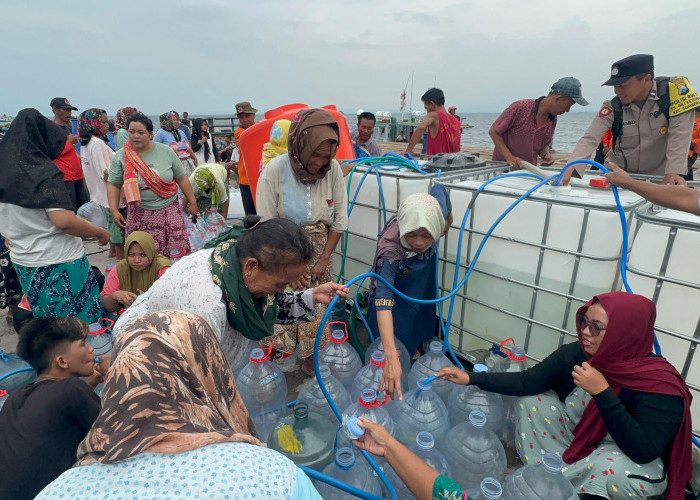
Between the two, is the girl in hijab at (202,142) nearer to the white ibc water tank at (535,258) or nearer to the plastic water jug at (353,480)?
the white ibc water tank at (535,258)

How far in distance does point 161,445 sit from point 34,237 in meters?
2.40

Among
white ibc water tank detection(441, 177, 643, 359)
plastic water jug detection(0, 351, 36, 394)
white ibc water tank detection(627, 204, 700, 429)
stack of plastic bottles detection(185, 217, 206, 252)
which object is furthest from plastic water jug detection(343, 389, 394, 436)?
stack of plastic bottles detection(185, 217, 206, 252)

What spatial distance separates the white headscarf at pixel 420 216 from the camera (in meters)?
2.26

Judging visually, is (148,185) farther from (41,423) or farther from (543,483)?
(543,483)

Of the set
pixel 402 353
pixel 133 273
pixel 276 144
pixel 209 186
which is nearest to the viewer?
pixel 402 353

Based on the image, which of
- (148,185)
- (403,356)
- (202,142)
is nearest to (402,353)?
(403,356)

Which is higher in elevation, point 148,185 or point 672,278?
point 148,185

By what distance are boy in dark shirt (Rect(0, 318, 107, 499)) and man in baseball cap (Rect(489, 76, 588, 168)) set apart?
3.62 metres

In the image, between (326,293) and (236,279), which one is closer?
(236,279)

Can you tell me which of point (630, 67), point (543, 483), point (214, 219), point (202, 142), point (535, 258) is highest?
point (630, 67)

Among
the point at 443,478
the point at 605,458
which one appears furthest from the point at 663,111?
the point at 443,478

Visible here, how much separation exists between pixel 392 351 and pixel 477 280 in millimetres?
1117

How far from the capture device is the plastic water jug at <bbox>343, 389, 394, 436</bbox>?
1.71 meters

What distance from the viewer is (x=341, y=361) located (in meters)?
2.87
